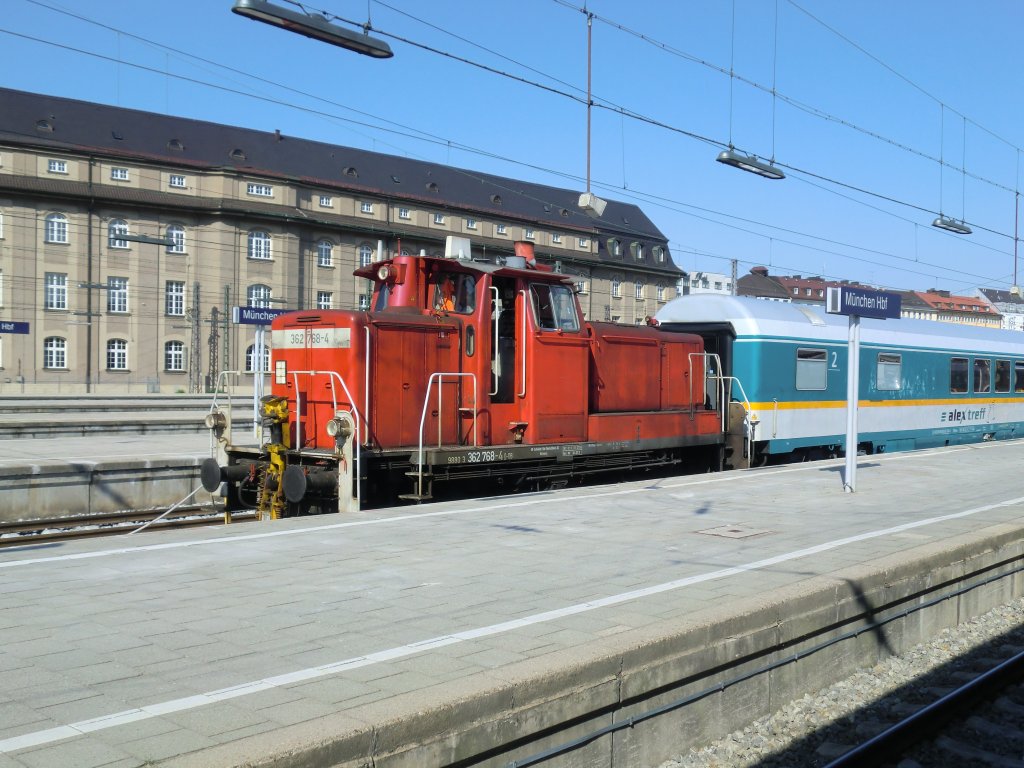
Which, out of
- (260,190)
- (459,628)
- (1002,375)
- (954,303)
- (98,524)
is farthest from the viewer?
(954,303)

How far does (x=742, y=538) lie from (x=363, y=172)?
61519mm

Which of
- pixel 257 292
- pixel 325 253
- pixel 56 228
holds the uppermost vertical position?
pixel 56 228

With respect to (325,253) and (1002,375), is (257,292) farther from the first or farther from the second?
(1002,375)

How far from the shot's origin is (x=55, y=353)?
53.2m

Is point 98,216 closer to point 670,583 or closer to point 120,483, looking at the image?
point 120,483

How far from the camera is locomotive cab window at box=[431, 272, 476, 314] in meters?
11.5

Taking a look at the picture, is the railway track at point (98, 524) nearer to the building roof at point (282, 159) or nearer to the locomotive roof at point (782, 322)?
the locomotive roof at point (782, 322)

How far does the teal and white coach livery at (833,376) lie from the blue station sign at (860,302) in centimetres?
314

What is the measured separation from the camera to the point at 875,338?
62.7 ft

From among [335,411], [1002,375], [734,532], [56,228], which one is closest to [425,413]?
[335,411]

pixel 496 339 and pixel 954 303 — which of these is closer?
pixel 496 339

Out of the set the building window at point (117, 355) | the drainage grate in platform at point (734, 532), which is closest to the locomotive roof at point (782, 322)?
the drainage grate in platform at point (734, 532)

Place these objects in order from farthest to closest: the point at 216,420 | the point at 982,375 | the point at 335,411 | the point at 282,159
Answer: the point at 282,159
the point at 982,375
the point at 216,420
the point at 335,411

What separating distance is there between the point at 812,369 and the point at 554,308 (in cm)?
787
